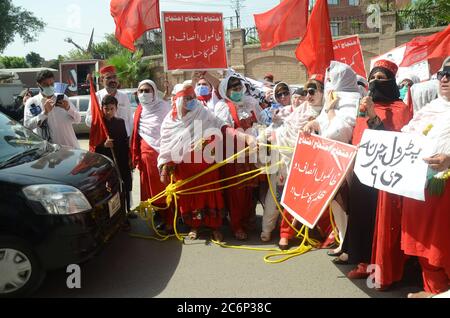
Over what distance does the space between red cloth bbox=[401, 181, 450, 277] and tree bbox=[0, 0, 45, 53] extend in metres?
34.1

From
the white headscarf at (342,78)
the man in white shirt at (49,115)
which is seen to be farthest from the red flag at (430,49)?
the man in white shirt at (49,115)

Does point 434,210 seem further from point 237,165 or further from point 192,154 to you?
point 192,154

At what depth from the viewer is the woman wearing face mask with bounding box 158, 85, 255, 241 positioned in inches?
181

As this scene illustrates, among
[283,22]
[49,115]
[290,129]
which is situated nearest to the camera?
[290,129]

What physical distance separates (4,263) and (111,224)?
909 millimetres

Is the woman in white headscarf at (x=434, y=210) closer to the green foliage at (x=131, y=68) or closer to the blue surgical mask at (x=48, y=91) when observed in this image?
the blue surgical mask at (x=48, y=91)

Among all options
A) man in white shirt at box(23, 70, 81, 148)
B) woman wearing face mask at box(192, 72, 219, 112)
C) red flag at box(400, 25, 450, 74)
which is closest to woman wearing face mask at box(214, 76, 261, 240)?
woman wearing face mask at box(192, 72, 219, 112)

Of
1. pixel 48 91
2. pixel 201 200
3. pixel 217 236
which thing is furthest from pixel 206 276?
pixel 48 91

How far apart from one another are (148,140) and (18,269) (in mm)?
2127

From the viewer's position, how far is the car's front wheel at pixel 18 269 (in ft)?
10.9

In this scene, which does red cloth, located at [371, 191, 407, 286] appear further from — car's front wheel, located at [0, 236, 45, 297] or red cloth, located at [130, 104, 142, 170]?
red cloth, located at [130, 104, 142, 170]

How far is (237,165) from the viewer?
187 inches
